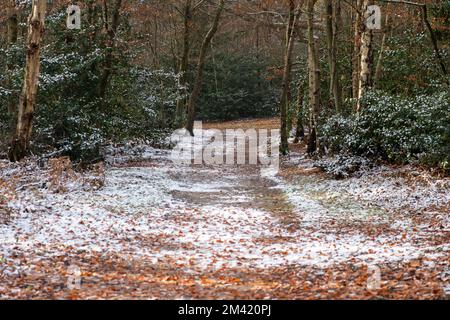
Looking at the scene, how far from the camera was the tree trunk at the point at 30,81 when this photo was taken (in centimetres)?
1401

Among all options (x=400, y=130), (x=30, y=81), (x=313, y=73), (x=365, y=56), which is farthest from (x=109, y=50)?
(x=400, y=130)

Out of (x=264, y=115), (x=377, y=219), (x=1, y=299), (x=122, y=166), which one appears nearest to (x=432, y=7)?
(x=377, y=219)

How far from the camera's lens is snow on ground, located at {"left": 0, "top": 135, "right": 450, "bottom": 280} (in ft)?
28.3

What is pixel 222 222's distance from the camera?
38.1 ft

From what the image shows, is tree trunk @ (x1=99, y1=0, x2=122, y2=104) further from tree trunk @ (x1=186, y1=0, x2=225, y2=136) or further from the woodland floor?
tree trunk @ (x1=186, y1=0, x2=225, y2=136)

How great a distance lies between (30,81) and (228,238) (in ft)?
25.3

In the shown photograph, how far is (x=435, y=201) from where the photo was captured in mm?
11867

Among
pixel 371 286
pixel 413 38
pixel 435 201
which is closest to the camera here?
pixel 371 286

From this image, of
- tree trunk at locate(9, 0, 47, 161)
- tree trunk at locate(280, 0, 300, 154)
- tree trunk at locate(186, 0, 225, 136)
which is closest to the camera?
tree trunk at locate(9, 0, 47, 161)

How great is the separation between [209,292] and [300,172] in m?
12.5

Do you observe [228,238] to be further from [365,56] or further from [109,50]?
[109,50]

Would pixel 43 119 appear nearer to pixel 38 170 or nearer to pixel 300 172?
pixel 38 170

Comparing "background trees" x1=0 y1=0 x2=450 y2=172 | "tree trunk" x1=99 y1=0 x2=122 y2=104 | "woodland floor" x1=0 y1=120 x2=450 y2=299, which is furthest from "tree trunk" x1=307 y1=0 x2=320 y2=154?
"tree trunk" x1=99 y1=0 x2=122 y2=104

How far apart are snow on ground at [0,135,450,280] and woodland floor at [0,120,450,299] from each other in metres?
0.03
